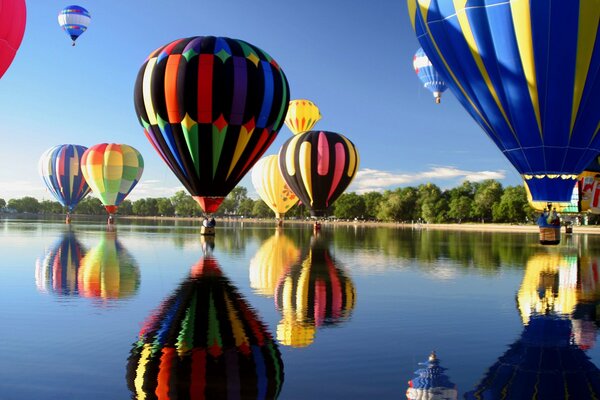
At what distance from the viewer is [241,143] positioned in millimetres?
30375

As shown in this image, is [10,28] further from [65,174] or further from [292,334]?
[65,174]

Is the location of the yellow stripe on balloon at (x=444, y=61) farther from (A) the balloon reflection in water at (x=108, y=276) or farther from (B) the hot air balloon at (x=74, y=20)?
(B) the hot air balloon at (x=74, y=20)

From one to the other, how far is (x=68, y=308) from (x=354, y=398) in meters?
7.66

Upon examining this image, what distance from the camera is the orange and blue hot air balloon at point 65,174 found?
63.8m

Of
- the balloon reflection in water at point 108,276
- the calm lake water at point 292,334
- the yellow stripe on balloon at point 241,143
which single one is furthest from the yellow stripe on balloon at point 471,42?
the balloon reflection in water at point 108,276

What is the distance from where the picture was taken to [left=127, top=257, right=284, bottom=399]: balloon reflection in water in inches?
260

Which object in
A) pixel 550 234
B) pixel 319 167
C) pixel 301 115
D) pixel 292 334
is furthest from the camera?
pixel 301 115

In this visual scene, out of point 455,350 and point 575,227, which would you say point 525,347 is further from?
point 575,227

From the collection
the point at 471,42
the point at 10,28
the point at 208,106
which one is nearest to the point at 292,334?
the point at 471,42

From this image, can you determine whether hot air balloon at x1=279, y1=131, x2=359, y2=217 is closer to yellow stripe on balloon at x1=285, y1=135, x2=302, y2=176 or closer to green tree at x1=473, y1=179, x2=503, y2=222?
yellow stripe on balloon at x1=285, y1=135, x2=302, y2=176

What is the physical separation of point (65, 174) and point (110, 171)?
9.64m

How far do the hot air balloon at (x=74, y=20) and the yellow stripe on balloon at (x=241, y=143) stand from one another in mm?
24606

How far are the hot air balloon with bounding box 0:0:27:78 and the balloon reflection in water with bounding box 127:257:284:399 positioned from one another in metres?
14.3

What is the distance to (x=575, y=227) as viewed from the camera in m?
78.2
